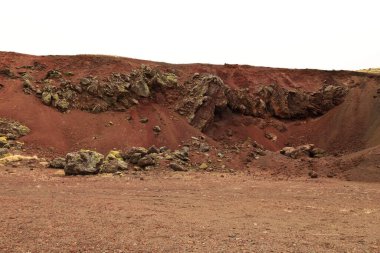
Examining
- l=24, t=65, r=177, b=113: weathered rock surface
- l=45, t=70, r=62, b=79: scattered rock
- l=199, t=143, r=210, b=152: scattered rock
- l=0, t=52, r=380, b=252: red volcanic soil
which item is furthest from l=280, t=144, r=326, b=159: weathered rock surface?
l=45, t=70, r=62, b=79: scattered rock

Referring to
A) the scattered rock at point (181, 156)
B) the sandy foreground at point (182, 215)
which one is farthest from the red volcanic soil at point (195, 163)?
the scattered rock at point (181, 156)

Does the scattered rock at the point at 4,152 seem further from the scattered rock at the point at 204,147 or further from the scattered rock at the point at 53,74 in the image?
the scattered rock at the point at 204,147

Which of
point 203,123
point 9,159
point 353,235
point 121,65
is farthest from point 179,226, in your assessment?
point 121,65

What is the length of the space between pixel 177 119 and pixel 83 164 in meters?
11.6

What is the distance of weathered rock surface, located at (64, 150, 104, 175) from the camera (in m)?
18.6

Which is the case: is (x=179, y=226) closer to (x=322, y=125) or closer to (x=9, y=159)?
(x=9, y=159)

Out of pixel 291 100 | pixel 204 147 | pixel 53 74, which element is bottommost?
pixel 204 147

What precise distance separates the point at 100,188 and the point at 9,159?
8.74 meters

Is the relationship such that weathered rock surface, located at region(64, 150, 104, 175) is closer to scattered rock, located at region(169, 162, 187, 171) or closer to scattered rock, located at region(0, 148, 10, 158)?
scattered rock, located at region(169, 162, 187, 171)

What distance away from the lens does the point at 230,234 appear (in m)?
7.93

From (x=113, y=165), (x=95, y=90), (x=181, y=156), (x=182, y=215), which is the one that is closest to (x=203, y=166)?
(x=181, y=156)

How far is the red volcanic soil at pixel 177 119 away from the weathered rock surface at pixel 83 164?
5121mm

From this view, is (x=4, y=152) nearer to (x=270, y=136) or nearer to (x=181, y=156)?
(x=181, y=156)

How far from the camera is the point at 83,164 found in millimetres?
19000
